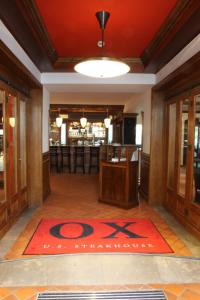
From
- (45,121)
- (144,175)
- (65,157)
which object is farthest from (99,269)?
(65,157)

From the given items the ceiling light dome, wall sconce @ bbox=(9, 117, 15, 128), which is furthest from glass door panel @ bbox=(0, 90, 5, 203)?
the ceiling light dome

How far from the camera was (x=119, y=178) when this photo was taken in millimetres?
4766

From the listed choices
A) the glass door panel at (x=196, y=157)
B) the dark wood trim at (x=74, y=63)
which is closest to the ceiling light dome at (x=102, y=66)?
the dark wood trim at (x=74, y=63)

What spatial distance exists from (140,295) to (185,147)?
2.36m

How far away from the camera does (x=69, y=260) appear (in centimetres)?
270

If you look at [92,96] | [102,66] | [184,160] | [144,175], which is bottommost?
[144,175]

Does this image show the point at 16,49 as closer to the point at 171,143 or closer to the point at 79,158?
the point at 171,143

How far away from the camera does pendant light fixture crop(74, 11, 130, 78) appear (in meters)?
2.50

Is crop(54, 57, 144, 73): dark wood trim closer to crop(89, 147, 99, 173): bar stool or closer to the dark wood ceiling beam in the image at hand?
the dark wood ceiling beam

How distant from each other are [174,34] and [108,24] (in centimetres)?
84

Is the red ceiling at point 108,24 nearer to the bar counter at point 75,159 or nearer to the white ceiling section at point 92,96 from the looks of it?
the white ceiling section at point 92,96

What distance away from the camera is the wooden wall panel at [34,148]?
4.74 m

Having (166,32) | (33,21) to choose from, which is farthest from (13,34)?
(166,32)

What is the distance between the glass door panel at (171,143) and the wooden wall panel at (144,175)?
0.58m
